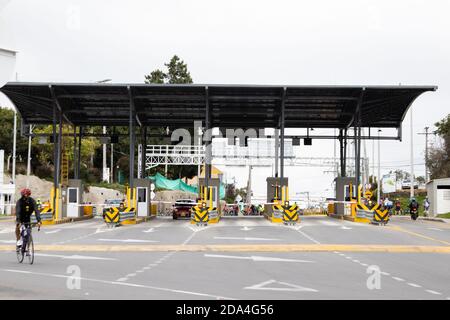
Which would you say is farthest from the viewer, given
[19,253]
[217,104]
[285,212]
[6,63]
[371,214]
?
[217,104]

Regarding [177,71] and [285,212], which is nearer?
[285,212]

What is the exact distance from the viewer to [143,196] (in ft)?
143

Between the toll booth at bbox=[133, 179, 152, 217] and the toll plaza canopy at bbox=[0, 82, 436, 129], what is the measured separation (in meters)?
4.16

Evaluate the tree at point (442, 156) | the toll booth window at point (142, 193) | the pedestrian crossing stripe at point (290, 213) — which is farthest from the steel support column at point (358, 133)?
the tree at point (442, 156)

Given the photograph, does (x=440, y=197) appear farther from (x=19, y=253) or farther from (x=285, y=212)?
(x=19, y=253)

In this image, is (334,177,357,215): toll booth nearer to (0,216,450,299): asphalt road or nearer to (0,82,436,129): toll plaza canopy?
(0,82,436,129): toll plaza canopy

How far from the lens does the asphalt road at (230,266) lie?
12.1 meters

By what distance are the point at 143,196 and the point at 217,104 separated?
7.52 meters

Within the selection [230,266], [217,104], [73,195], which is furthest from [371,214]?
[230,266]

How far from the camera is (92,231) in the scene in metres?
31.4

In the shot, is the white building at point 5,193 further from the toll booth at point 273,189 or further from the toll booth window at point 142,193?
the toll booth at point 273,189

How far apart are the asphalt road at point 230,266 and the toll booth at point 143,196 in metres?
13.8

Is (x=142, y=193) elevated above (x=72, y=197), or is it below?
above

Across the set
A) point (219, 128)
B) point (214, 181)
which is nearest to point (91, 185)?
point (219, 128)
